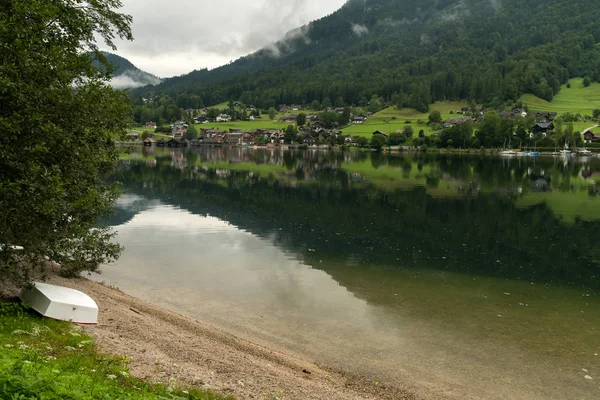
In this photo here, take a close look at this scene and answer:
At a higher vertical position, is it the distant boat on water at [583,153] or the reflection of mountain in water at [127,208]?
the distant boat on water at [583,153]

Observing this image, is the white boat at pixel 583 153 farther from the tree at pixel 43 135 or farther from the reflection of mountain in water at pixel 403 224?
the tree at pixel 43 135

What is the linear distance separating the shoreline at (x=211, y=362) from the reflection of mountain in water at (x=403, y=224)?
45.6 ft

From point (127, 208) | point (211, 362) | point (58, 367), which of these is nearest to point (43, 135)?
point (58, 367)

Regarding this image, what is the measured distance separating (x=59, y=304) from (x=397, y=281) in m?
18.0

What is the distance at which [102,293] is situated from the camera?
21484 mm

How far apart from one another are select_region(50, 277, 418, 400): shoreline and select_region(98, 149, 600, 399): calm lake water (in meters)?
1.40

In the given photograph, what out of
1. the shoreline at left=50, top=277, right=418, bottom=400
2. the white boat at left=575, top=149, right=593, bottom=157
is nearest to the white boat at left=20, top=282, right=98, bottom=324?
the shoreline at left=50, top=277, right=418, bottom=400

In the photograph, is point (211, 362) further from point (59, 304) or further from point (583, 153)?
point (583, 153)

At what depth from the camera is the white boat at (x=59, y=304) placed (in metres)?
15.8

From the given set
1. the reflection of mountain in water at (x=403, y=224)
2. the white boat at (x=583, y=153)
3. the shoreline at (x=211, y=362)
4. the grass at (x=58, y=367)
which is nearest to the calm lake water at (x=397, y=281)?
the reflection of mountain in water at (x=403, y=224)

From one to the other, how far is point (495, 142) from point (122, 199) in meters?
177

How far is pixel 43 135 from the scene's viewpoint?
1524cm

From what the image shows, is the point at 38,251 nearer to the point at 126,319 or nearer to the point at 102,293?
the point at 126,319

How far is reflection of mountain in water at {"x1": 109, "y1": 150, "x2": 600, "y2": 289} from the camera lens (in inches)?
1257
